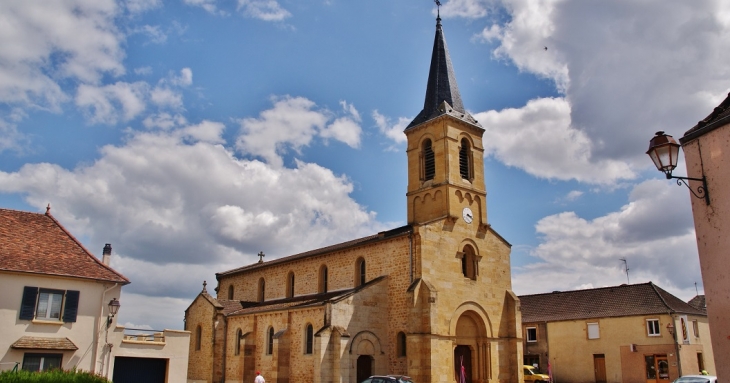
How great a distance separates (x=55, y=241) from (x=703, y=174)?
78.2ft

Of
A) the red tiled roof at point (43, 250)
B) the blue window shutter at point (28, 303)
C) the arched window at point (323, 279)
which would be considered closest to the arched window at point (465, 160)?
the arched window at point (323, 279)

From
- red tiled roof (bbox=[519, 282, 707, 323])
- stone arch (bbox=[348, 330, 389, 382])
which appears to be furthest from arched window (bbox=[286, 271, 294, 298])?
red tiled roof (bbox=[519, 282, 707, 323])

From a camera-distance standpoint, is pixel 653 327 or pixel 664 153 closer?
Answer: pixel 664 153

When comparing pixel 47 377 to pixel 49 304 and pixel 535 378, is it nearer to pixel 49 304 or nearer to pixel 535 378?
pixel 49 304

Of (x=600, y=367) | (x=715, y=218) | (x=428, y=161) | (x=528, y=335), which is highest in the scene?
(x=428, y=161)

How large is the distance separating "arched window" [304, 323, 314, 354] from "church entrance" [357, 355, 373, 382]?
9.05ft

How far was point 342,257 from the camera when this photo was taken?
32656 mm

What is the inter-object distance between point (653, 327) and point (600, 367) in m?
4.38

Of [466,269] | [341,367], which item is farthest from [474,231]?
[341,367]

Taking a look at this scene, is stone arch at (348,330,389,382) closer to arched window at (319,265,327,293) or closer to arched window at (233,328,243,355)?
arched window at (319,265,327,293)

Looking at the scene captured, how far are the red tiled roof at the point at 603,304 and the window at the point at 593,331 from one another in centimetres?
53

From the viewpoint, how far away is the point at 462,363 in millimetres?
28984

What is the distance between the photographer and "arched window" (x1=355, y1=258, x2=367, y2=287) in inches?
1237

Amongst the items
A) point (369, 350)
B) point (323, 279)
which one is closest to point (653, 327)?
point (369, 350)
